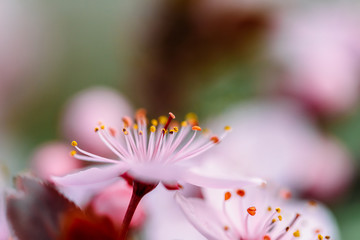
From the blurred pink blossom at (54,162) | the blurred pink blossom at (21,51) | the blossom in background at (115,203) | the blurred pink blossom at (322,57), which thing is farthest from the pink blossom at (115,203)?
the blurred pink blossom at (21,51)

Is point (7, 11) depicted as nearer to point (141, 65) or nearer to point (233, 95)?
point (141, 65)

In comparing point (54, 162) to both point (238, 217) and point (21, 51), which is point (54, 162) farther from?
point (21, 51)

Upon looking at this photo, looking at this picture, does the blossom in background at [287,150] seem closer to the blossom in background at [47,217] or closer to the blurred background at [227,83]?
the blurred background at [227,83]

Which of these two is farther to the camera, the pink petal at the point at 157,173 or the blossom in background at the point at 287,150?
the blossom in background at the point at 287,150

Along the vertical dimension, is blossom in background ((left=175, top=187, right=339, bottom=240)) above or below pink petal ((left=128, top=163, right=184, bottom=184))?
below

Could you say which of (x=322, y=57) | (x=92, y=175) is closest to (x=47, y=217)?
(x=92, y=175)

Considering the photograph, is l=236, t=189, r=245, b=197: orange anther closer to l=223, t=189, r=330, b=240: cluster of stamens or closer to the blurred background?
l=223, t=189, r=330, b=240: cluster of stamens

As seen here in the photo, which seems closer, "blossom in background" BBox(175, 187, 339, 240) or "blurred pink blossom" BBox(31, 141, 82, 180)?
"blossom in background" BBox(175, 187, 339, 240)

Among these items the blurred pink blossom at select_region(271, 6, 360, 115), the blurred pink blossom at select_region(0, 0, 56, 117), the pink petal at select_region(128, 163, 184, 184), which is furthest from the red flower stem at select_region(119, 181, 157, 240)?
the blurred pink blossom at select_region(0, 0, 56, 117)
